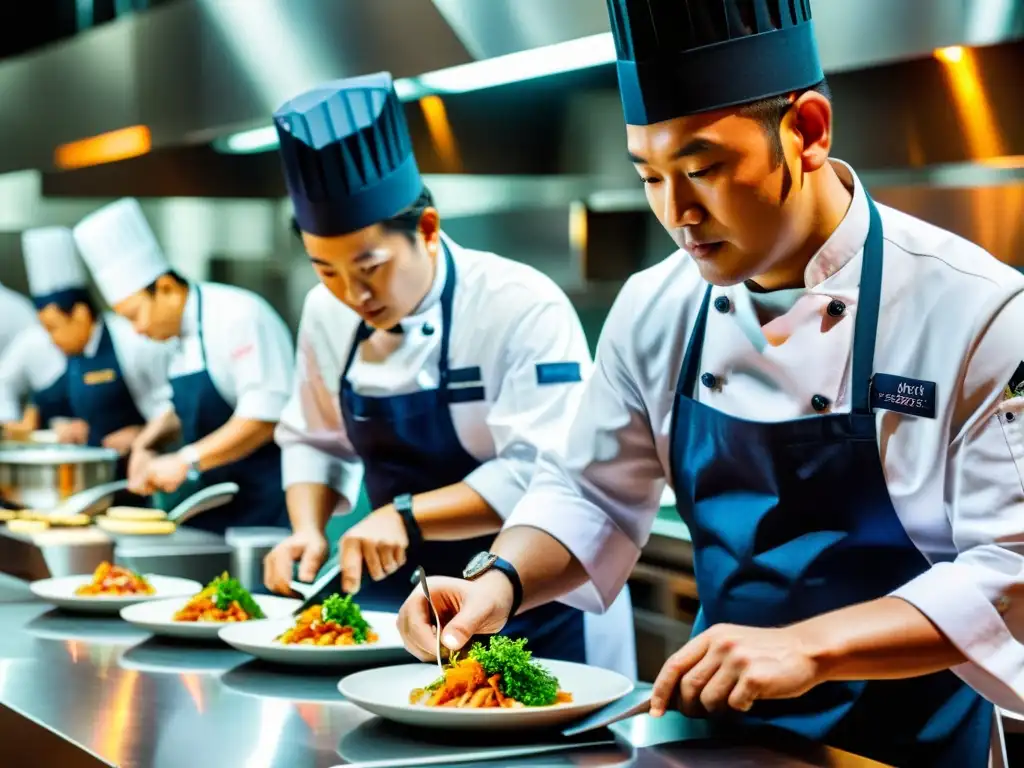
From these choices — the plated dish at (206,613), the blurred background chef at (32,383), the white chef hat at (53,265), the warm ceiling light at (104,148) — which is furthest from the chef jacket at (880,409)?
the blurred background chef at (32,383)

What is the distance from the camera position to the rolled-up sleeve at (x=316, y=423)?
273cm

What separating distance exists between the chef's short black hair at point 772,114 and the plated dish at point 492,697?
0.63 m

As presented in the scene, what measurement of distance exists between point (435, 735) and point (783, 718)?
1.43ft

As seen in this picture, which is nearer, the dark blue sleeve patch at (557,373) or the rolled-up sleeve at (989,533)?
the rolled-up sleeve at (989,533)

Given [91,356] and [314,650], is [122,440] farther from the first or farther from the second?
[314,650]

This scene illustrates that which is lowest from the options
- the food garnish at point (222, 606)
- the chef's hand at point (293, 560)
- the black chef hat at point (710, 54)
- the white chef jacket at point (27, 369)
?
the white chef jacket at point (27, 369)

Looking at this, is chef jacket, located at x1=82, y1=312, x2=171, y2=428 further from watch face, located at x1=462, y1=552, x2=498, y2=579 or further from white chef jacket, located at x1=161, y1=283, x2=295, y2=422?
watch face, located at x1=462, y1=552, x2=498, y2=579

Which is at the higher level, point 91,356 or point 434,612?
point 434,612

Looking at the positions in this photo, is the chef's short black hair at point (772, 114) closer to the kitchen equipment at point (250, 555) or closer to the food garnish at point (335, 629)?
the food garnish at point (335, 629)

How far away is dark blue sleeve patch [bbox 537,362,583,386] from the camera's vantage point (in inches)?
94.4

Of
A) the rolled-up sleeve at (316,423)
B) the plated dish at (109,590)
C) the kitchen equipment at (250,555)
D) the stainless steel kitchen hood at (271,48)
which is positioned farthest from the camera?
the kitchen equipment at (250,555)

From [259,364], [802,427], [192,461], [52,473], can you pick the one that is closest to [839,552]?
[802,427]

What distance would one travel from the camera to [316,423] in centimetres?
275

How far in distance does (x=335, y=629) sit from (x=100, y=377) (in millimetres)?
3845
